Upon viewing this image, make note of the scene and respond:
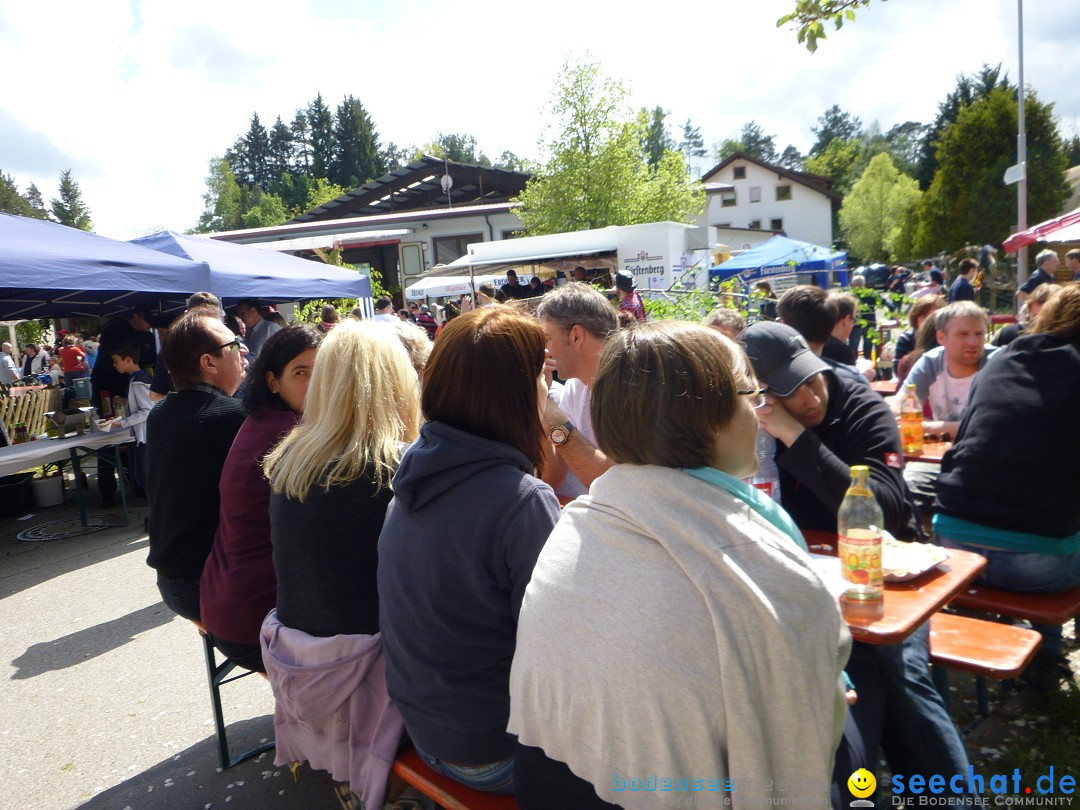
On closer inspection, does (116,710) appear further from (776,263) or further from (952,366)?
(776,263)

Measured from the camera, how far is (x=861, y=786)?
1.66 m

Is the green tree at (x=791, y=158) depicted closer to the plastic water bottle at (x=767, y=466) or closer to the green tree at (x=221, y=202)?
the green tree at (x=221, y=202)

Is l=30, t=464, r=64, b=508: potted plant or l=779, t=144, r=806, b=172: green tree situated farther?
l=779, t=144, r=806, b=172: green tree

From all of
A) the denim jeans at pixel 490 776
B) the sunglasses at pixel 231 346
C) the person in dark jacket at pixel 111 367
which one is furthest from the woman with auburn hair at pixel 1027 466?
the person in dark jacket at pixel 111 367

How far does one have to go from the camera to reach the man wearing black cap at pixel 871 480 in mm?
1992

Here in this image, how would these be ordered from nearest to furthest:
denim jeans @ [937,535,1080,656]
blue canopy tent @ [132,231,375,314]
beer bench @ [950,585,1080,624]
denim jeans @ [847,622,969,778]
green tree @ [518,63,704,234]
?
1. denim jeans @ [847,622,969,778]
2. beer bench @ [950,585,1080,624]
3. denim jeans @ [937,535,1080,656]
4. blue canopy tent @ [132,231,375,314]
5. green tree @ [518,63,704,234]

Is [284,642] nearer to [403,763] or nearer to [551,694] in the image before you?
[403,763]

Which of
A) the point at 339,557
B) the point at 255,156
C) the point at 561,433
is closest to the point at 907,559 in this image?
the point at 561,433

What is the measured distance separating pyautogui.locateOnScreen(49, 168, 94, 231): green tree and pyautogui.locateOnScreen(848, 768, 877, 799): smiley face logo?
7627cm

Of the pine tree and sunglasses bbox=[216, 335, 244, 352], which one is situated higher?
the pine tree

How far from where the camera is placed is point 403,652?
1.83 m

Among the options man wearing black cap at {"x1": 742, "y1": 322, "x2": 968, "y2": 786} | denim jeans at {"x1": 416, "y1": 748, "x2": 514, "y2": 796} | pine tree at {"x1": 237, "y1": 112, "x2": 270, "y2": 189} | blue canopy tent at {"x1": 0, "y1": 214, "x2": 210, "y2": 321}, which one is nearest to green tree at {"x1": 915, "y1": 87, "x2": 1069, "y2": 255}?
blue canopy tent at {"x1": 0, "y1": 214, "x2": 210, "y2": 321}

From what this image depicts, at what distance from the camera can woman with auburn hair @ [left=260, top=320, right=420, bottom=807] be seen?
83.4 inches

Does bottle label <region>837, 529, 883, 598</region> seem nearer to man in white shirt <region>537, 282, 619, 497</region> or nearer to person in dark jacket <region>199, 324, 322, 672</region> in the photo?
man in white shirt <region>537, 282, 619, 497</region>
